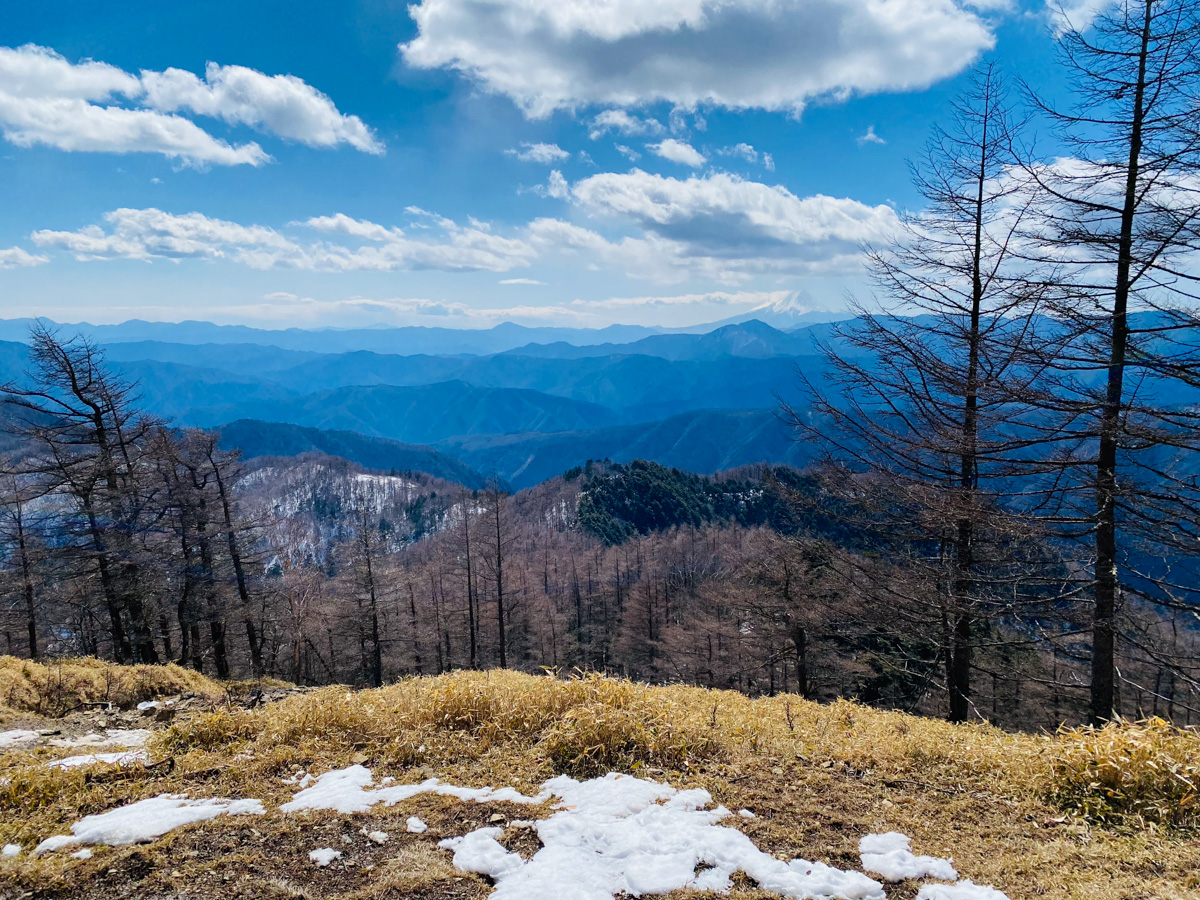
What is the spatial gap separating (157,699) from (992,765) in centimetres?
1232

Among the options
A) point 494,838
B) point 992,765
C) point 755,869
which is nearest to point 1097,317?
point 992,765

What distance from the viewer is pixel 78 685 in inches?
386

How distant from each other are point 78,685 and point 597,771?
10.1 metres

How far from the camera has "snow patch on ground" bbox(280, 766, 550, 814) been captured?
449 cm

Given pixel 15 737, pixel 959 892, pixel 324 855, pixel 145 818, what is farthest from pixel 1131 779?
pixel 15 737

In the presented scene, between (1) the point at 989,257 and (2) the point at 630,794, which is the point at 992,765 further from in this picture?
(1) the point at 989,257

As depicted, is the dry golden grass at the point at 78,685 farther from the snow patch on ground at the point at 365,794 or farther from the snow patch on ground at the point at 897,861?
the snow patch on ground at the point at 897,861

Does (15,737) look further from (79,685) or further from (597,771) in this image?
(597,771)

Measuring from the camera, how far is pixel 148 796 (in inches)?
185

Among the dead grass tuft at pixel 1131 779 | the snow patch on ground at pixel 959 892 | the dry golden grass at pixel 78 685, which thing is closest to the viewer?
the snow patch on ground at pixel 959 892

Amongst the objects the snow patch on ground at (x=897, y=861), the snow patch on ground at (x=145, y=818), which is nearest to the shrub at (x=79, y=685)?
the snow patch on ground at (x=145, y=818)

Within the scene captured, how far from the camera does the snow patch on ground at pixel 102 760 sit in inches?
201

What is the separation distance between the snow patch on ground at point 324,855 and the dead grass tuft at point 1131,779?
17.3 ft

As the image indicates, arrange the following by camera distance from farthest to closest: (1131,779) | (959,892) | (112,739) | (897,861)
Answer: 1. (112,739)
2. (1131,779)
3. (897,861)
4. (959,892)
